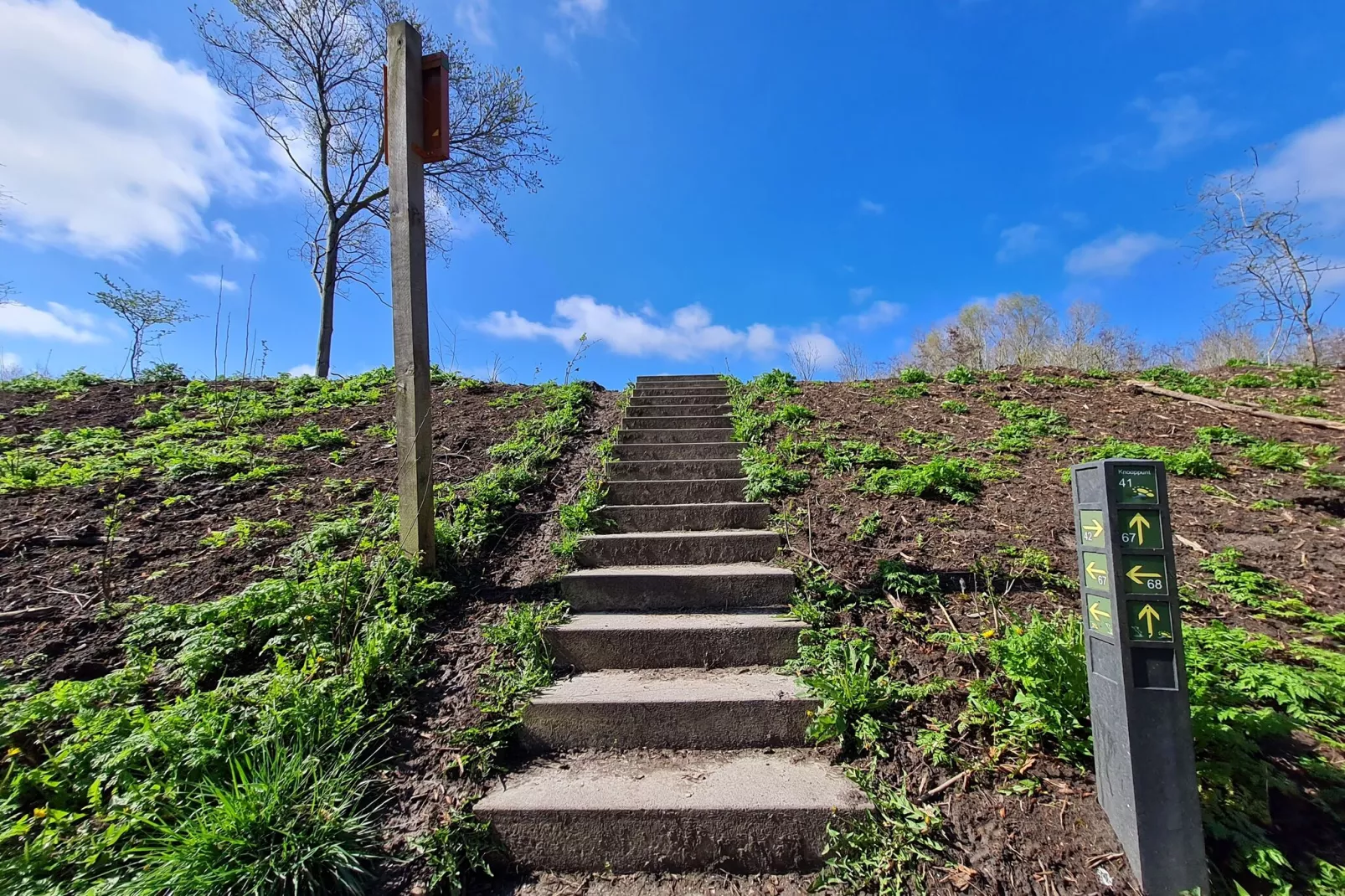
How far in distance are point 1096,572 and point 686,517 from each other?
258 cm

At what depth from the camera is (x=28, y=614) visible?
277 centimetres

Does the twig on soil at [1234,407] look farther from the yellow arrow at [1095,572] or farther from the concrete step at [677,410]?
the yellow arrow at [1095,572]

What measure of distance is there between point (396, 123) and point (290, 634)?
277 centimetres

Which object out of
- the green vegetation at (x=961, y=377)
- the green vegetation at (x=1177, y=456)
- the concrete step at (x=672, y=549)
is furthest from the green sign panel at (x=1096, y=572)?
the green vegetation at (x=961, y=377)

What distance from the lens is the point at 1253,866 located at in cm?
161

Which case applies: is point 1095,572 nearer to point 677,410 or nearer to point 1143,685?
point 1143,685

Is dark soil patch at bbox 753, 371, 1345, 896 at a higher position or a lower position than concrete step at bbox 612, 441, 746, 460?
lower

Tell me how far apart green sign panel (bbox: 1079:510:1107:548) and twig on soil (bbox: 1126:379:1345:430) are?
539cm

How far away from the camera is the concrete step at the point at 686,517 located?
Result: 397 cm

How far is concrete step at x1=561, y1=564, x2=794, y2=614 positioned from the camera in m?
3.13

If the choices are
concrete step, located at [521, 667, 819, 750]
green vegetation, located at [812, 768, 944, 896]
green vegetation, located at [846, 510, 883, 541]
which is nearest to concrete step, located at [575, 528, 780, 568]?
green vegetation, located at [846, 510, 883, 541]

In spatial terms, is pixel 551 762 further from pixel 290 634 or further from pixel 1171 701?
pixel 1171 701

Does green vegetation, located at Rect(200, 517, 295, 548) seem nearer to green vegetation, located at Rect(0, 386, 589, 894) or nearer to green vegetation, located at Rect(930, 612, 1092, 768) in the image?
green vegetation, located at Rect(0, 386, 589, 894)

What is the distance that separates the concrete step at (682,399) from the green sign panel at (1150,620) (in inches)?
199
